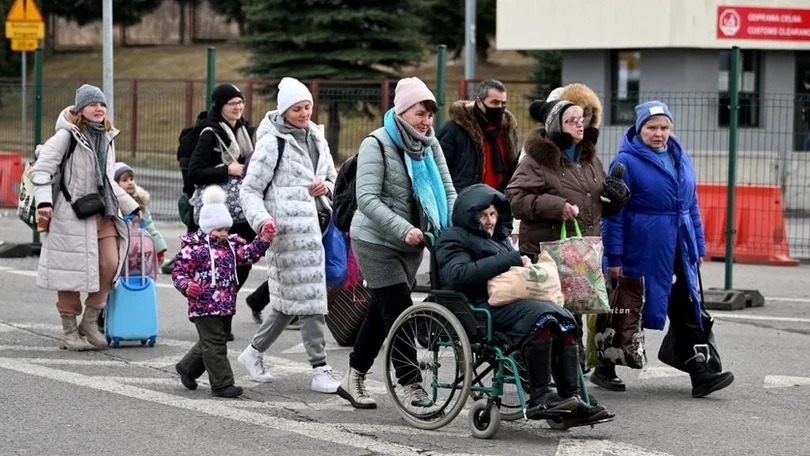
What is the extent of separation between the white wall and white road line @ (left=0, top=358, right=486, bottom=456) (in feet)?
61.5

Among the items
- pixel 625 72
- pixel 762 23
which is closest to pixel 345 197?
pixel 762 23

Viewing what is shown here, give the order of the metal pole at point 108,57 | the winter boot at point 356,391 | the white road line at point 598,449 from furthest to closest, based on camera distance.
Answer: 1. the metal pole at point 108,57
2. the winter boot at point 356,391
3. the white road line at point 598,449

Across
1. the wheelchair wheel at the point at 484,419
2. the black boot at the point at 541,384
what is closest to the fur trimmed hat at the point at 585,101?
the black boot at the point at 541,384

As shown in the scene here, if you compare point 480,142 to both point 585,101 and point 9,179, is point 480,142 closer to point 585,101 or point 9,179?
point 585,101

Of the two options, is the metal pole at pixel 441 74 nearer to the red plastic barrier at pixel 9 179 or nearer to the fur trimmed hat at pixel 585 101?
the fur trimmed hat at pixel 585 101

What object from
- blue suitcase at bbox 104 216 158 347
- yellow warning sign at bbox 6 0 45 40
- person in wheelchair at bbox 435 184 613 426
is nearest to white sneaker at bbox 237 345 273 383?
blue suitcase at bbox 104 216 158 347

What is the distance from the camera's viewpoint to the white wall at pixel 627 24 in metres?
26.3

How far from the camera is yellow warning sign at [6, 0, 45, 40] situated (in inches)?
977

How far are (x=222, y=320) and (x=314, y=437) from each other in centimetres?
139

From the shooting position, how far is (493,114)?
984 centimetres

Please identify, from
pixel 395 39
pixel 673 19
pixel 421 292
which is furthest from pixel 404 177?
pixel 395 39

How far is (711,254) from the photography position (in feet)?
55.2

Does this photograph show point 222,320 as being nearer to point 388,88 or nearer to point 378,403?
point 378,403

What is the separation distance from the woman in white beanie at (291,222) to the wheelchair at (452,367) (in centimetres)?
101
